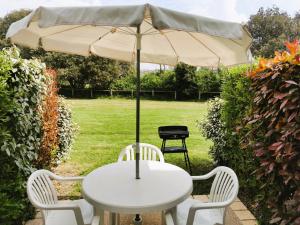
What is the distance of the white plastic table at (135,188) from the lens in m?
2.62

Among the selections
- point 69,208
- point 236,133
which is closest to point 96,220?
point 69,208

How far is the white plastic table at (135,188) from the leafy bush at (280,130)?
0.90 m

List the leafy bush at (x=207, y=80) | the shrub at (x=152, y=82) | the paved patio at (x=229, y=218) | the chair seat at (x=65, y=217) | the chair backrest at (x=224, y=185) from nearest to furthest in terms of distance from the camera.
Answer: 1. the chair seat at (x=65, y=217)
2. the chair backrest at (x=224, y=185)
3. the paved patio at (x=229, y=218)
4. the leafy bush at (x=207, y=80)
5. the shrub at (x=152, y=82)

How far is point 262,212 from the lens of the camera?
394 cm

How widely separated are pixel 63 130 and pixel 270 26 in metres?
50.3

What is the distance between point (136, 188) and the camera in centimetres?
297

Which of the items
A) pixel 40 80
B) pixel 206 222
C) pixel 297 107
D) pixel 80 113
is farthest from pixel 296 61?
pixel 80 113

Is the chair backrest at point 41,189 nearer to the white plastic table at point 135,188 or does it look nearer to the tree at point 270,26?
the white plastic table at point 135,188

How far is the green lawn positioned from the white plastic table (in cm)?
342

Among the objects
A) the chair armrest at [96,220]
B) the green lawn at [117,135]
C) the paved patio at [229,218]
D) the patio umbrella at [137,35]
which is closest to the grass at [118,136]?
the green lawn at [117,135]

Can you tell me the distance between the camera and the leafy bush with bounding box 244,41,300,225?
9.12 ft

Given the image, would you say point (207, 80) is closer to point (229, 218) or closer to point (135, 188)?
point (229, 218)

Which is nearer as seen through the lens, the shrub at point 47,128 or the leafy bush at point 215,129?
the shrub at point 47,128

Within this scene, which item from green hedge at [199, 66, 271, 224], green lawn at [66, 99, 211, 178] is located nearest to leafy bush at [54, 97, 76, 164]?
green lawn at [66, 99, 211, 178]
